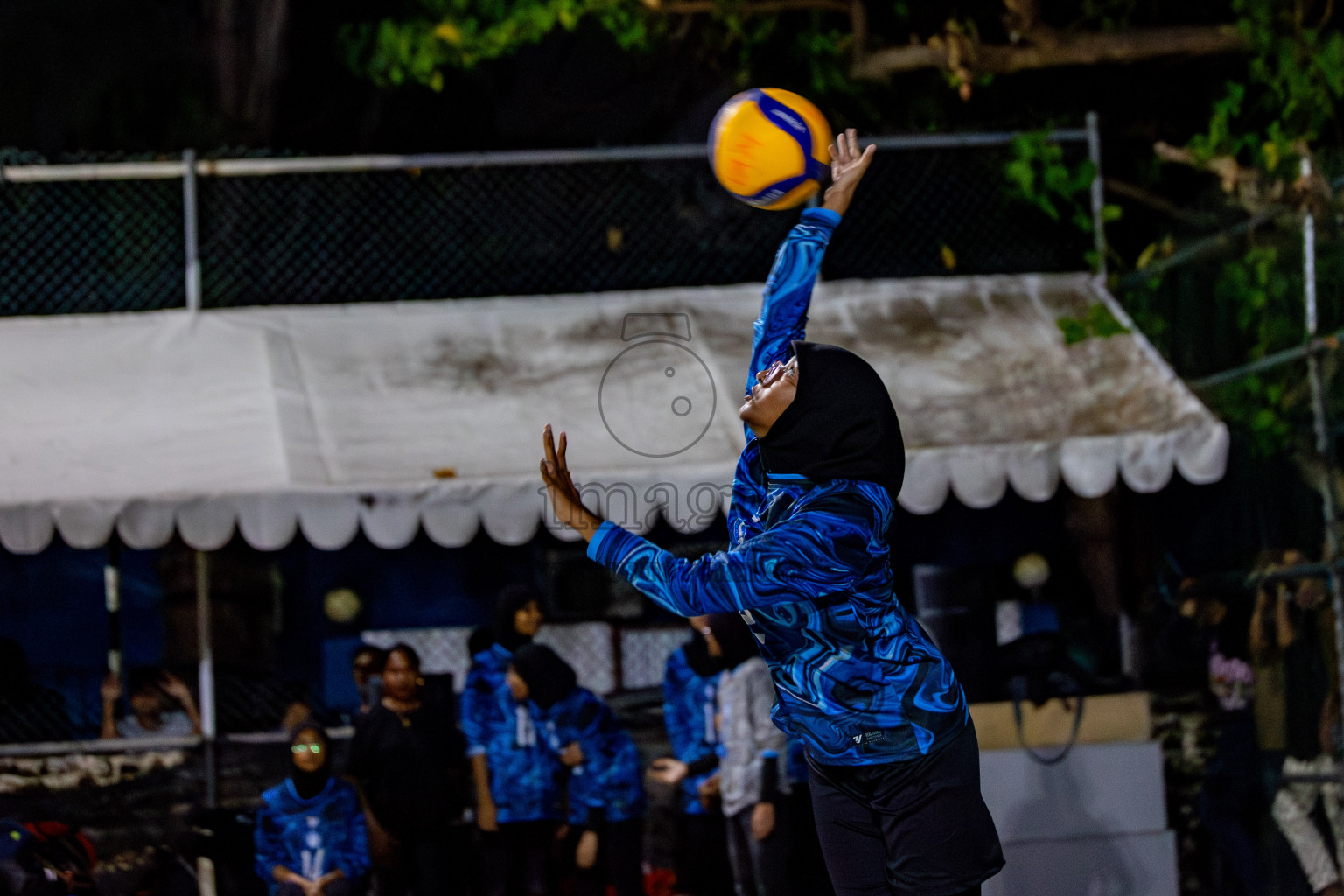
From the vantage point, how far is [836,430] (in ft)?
9.59

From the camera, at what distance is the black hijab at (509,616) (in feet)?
22.8

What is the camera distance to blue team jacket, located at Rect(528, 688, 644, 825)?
6.71 metres

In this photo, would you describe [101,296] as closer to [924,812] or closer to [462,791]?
[462,791]

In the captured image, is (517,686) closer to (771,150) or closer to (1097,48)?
(771,150)

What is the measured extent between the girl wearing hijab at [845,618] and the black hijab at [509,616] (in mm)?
4004

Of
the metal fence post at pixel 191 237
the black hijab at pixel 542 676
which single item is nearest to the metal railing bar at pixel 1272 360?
the black hijab at pixel 542 676

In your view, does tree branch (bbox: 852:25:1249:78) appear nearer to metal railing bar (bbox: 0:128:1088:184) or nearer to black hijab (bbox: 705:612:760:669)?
metal railing bar (bbox: 0:128:1088:184)

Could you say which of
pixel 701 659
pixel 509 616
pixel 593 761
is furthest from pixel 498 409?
pixel 593 761

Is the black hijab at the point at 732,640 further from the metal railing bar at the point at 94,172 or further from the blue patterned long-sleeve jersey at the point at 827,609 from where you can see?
the metal railing bar at the point at 94,172

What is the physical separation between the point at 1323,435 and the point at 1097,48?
271 cm

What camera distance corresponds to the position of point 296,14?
9492 mm

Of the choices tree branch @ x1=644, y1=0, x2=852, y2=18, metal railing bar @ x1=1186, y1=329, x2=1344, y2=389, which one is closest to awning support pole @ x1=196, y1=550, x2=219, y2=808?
tree branch @ x1=644, y1=0, x2=852, y2=18

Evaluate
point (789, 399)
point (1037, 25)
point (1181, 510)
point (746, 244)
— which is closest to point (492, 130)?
point (746, 244)

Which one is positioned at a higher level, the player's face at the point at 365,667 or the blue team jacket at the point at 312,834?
the player's face at the point at 365,667
